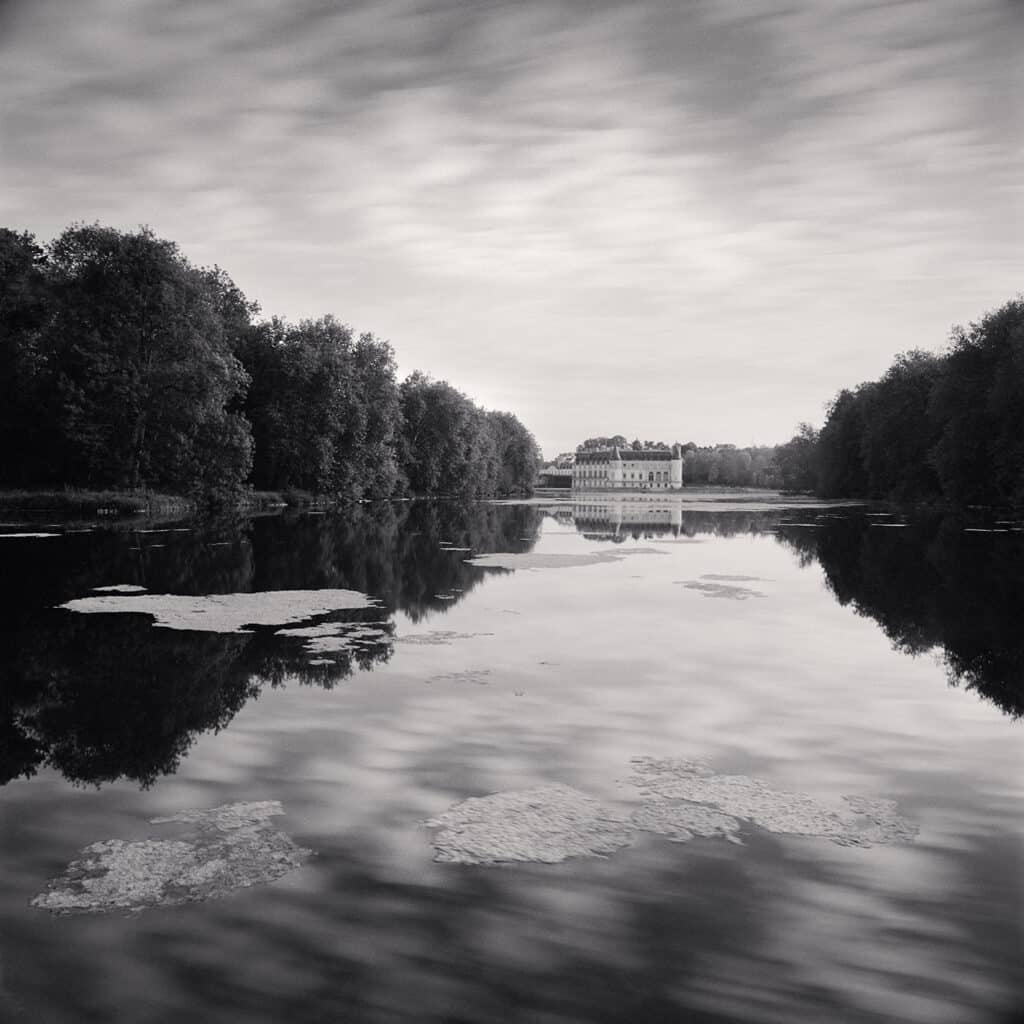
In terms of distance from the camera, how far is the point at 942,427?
232 feet

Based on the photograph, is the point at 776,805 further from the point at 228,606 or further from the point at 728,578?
the point at 728,578

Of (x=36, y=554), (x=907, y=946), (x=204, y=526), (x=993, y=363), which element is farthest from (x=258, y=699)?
(x=993, y=363)

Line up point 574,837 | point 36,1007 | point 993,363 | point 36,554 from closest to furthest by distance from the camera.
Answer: point 36,1007, point 574,837, point 36,554, point 993,363

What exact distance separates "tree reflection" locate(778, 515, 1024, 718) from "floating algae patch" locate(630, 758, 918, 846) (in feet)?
13.6

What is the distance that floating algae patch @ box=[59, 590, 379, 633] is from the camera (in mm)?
14086

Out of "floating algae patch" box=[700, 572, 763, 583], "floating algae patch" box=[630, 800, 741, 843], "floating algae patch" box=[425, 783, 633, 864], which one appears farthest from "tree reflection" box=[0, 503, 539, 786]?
"floating algae patch" box=[700, 572, 763, 583]

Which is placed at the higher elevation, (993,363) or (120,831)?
(993,363)

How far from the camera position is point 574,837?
5.90m

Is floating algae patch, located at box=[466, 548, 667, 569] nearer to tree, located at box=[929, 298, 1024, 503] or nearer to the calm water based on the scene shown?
the calm water

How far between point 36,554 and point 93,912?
22.6 meters

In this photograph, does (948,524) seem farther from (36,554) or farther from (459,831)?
(459,831)

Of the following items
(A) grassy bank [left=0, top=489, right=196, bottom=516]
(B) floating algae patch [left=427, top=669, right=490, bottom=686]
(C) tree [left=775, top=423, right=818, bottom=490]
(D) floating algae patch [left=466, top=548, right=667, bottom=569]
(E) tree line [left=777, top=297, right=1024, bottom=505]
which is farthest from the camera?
(C) tree [left=775, top=423, right=818, bottom=490]

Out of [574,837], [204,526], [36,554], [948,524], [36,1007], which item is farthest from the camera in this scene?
[948,524]

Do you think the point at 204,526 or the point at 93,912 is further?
the point at 204,526
